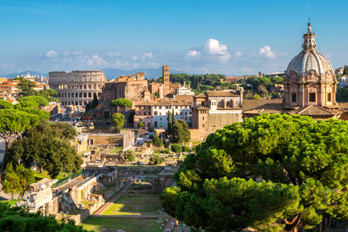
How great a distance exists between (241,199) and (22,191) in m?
17.1

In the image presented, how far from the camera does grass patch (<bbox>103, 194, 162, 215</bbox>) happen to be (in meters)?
24.6

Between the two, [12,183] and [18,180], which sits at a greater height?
[18,180]

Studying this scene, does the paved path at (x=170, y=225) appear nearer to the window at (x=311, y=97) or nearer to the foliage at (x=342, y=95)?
the window at (x=311, y=97)

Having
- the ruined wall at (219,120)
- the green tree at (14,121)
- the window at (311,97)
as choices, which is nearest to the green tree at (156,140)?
the ruined wall at (219,120)

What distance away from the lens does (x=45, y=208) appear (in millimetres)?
22828

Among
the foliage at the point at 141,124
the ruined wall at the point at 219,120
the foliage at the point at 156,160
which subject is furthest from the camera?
the foliage at the point at 141,124

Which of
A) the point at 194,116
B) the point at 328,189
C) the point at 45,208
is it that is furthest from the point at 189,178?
the point at 194,116

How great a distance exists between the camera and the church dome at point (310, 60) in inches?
1425

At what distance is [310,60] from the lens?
3641cm

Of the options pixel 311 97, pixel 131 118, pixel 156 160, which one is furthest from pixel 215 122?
pixel 311 97

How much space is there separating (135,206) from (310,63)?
21.3m

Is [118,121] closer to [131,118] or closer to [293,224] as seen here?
[131,118]

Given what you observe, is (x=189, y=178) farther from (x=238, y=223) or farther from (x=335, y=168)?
(x=335, y=168)

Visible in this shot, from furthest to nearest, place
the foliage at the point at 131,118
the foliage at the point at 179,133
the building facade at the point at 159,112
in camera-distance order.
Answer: the foliage at the point at 131,118 → the building facade at the point at 159,112 → the foliage at the point at 179,133
